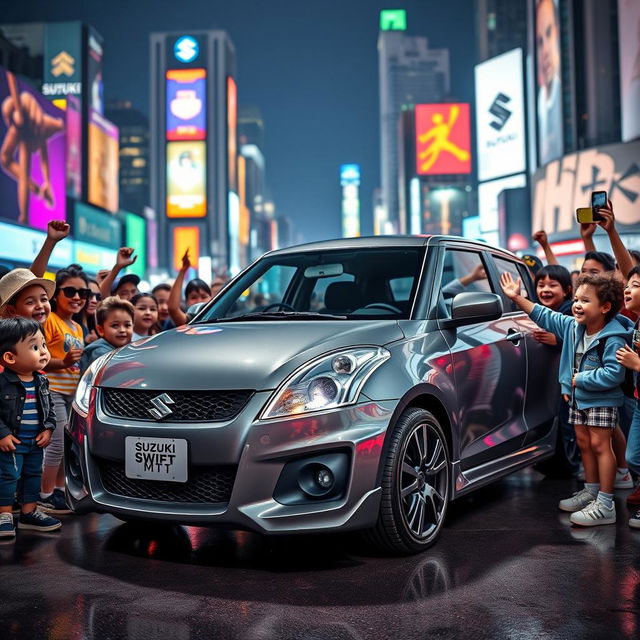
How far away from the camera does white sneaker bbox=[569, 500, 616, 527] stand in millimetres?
4832

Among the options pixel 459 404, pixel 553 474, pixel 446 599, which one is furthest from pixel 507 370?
pixel 446 599

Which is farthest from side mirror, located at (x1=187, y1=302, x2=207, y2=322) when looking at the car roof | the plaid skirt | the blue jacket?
the plaid skirt

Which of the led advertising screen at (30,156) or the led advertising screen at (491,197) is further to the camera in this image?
the led advertising screen at (491,197)

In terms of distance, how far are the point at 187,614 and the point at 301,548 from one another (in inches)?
42.4

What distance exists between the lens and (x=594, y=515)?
4848mm

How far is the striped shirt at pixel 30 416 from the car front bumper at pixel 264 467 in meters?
1.17

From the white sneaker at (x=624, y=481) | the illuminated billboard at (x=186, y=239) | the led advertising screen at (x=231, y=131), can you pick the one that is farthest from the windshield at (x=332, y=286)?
the led advertising screen at (x=231, y=131)

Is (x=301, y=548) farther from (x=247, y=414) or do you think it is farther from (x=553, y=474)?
(x=553, y=474)

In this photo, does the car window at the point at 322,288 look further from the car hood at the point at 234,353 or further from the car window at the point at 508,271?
the car window at the point at 508,271

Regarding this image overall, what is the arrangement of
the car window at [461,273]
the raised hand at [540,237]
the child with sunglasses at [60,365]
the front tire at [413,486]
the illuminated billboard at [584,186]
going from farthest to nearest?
the illuminated billboard at [584,186]
the raised hand at [540,237]
the car window at [461,273]
the child with sunglasses at [60,365]
the front tire at [413,486]

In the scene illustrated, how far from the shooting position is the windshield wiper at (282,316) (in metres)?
4.58

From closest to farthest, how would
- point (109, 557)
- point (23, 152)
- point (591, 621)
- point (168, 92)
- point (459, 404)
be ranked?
point (591, 621) < point (109, 557) < point (459, 404) < point (23, 152) < point (168, 92)

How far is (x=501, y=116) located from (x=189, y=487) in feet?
208

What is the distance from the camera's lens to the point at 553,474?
6.48 m
